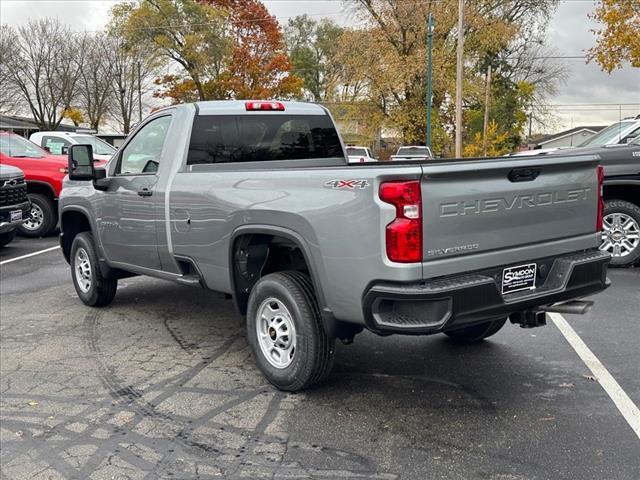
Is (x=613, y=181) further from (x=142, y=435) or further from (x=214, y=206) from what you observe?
(x=142, y=435)

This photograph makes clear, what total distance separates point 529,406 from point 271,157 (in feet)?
9.84

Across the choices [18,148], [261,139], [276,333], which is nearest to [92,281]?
[261,139]

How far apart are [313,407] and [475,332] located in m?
1.77

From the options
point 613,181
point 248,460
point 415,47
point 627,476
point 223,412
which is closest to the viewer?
point 627,476

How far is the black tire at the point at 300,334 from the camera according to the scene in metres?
4.29

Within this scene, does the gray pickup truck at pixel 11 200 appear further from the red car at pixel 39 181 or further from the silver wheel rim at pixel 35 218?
the silver wheel rim at pixel 35 218

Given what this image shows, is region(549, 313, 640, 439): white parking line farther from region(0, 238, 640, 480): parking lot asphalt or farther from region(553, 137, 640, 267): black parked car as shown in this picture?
region(553, 137, 640, 267): black parked car

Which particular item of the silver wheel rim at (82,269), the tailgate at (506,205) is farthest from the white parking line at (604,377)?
the silver wheel rim at (82,269)

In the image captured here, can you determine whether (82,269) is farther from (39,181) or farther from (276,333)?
(39,181)

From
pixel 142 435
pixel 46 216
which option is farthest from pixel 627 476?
pixel 46 216

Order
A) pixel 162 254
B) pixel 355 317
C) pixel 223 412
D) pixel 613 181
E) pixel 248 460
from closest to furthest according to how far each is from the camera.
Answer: pixel 248 460 → pixel 355 317 → pixel 223 412 → pixel 162 254 → pixel 613 181

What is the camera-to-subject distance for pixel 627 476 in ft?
11.1

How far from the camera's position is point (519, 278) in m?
4.10

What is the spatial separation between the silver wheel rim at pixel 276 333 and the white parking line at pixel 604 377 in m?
2.09
